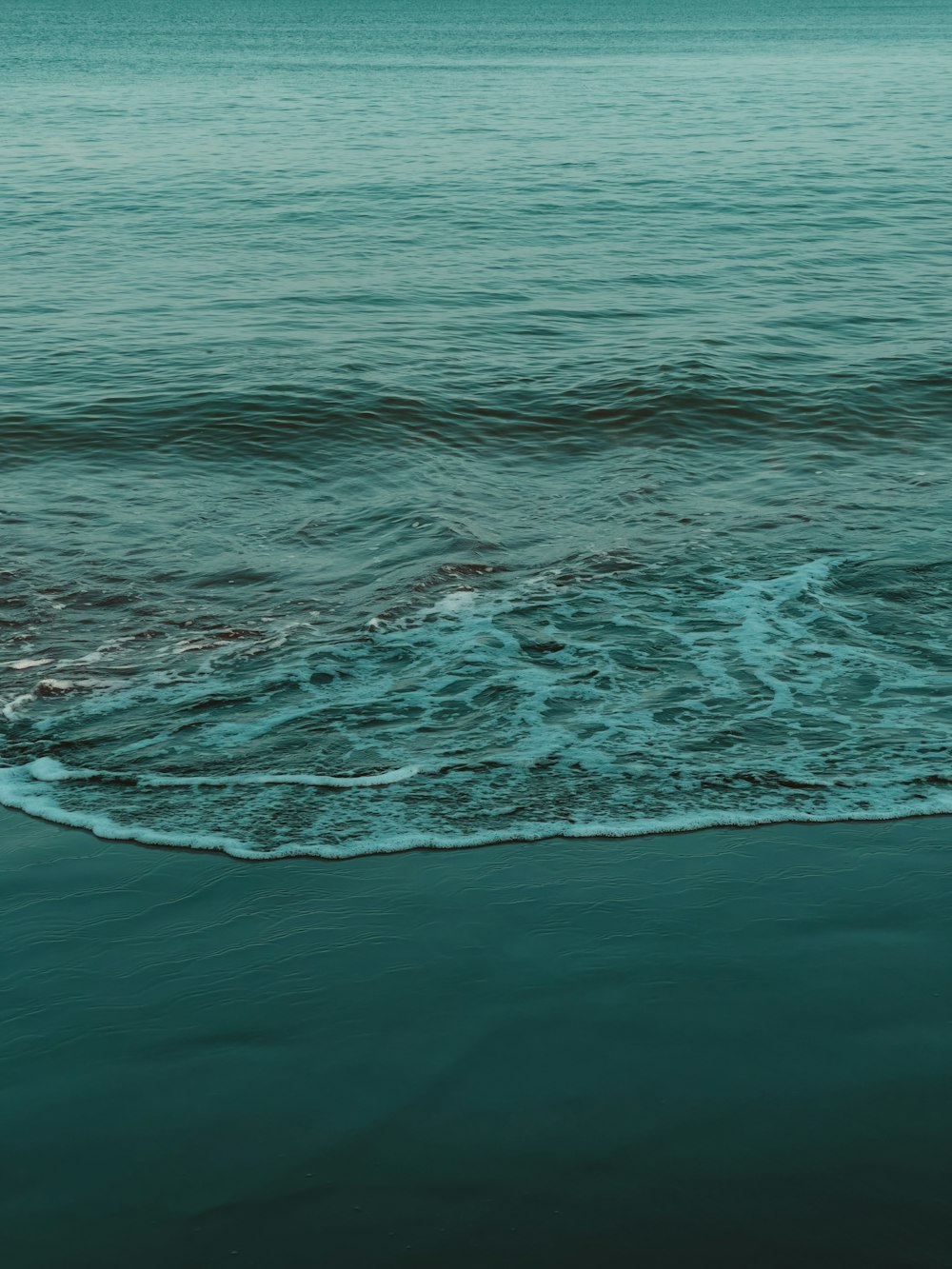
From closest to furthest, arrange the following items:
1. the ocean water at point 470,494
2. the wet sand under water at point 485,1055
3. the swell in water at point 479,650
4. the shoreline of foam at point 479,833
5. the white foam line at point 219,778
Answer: the wet sand under water at point 485,1055 < the shoreline of foam at point 479,833 < the swell in water at point 479,650 < the white foam line at point 219,778 < the ocean water at point 470,494

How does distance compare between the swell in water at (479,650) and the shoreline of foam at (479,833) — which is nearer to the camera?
the shoreline of foam at (479,833)

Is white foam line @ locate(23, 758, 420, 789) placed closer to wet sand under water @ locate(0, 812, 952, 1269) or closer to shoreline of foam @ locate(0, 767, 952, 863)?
shoreline of foam @ locate(0, 767, 952, 863)

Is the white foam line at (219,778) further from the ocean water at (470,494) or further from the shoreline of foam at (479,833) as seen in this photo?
the shoreline of foam at (479,833)

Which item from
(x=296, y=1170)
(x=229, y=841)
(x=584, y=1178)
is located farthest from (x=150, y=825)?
(x=584, y=1178)

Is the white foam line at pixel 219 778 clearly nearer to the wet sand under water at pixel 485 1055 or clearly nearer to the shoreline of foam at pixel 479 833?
the shoreline of foam at pixel 479 833

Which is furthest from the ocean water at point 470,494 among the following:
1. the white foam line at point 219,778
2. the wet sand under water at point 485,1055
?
the wet sand under water at point 485,1055

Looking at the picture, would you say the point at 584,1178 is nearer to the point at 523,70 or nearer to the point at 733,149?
the point at 733,149

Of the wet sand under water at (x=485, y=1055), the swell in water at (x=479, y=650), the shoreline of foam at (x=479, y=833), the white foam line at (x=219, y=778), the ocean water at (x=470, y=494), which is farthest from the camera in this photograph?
the ocean water at (x=470, y=494)
